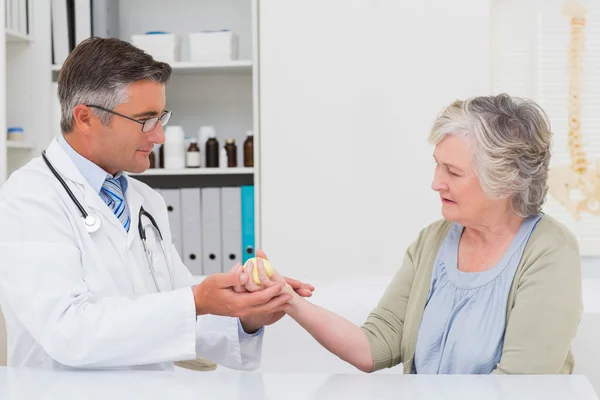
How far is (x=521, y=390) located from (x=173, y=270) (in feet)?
3.27

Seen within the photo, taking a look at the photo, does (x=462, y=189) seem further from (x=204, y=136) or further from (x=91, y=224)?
(x=204, y=136)

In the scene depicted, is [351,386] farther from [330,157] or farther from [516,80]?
[516,80]

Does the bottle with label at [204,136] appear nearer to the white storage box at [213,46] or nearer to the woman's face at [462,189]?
the white storage box at [213,46]

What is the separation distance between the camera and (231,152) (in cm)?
299

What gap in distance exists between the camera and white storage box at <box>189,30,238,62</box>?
2.94 metres

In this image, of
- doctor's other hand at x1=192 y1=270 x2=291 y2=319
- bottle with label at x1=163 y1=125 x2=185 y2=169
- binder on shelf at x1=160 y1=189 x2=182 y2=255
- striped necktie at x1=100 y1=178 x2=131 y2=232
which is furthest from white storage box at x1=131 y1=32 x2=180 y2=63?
doctor's other hand at x1=192 y1=270 x2=291 y2=319

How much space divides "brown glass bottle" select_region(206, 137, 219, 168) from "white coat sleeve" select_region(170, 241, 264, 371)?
1.32m

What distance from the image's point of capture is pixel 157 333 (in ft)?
4.45

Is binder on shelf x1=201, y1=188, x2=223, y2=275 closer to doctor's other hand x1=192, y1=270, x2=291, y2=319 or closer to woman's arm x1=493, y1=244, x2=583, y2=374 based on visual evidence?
doctor's other hand x1=192, y1=270, x2=291, y2=319

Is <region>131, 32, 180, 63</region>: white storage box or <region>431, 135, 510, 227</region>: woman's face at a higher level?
<region>131, 32, 180, 63</region>: white storage box

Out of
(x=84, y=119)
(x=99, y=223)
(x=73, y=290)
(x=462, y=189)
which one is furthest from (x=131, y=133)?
(x=462, y=189)

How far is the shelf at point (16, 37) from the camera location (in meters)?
2.75

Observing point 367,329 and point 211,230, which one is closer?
point 367,329

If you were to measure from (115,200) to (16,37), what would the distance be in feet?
4.72
